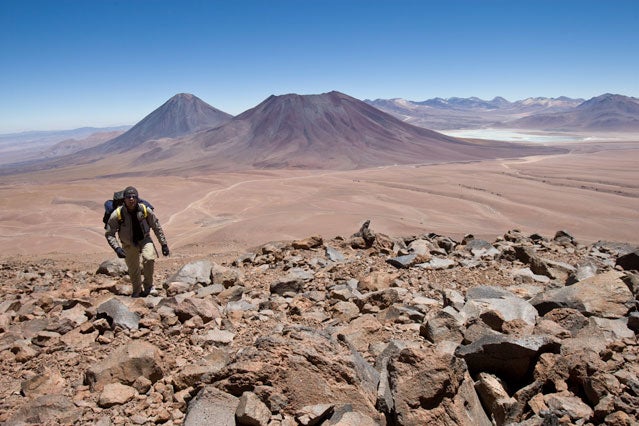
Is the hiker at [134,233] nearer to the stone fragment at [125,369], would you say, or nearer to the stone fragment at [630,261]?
the stone fragment at [125,369]

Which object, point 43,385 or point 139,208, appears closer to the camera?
point 43,385

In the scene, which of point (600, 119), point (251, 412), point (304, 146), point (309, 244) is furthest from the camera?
point (600, 119)

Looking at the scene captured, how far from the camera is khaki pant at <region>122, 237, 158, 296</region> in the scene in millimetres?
4969


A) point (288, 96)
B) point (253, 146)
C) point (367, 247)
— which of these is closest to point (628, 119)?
point (288, 96)

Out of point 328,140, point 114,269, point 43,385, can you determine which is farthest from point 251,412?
point 328,140

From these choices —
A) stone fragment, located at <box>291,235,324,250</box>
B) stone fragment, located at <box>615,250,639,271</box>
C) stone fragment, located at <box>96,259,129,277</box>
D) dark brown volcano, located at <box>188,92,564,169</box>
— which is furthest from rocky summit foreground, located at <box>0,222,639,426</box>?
dark brown volcano, located at <box>188,92,564,169</box>

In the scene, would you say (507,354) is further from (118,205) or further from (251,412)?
(118,205)

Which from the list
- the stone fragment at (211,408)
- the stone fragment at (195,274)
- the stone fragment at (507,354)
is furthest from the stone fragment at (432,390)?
the stone fragment at (195,274)

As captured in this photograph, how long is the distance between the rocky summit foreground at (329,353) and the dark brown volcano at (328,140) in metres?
58.1

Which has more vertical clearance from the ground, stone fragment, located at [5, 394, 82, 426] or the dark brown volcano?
the dark brown volcano

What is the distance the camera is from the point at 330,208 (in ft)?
96.5

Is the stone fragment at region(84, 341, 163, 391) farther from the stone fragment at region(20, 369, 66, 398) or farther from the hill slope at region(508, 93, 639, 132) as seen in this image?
the hill slope at region(508, 93, 639, 132)

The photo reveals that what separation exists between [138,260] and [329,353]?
336 centimetres

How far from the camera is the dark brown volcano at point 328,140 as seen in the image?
69062 millimetres
